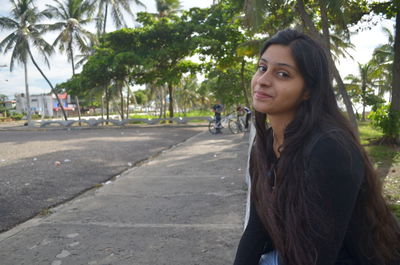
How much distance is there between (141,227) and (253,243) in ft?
7.37

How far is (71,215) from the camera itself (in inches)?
155

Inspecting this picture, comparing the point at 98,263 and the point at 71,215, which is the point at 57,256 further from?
the point at 71,215

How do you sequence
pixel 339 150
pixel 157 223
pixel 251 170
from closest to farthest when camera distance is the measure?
→ pixel 339 150, pixel 251 170, pixel 157 223

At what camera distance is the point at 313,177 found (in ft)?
3.65

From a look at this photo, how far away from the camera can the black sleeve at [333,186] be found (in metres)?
1.08

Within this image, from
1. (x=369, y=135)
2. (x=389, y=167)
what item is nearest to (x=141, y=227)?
(x=389, y=167)

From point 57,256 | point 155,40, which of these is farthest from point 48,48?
point 57,256

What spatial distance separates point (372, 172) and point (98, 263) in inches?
91.7

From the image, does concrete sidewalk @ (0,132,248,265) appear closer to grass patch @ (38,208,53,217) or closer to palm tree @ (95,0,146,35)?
grass patch @ (38,208,53,217)

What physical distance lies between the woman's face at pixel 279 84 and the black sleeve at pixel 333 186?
246 millimetres

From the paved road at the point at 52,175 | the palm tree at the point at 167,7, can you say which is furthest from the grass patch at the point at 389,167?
the palm tree at the point at 167,7

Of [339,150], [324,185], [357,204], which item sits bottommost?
[357,204]

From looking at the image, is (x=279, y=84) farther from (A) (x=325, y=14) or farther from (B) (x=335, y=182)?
(A) (x=325, y=14)

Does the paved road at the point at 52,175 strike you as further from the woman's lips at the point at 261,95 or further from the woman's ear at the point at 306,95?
the woman's ear at the point at 306,95
